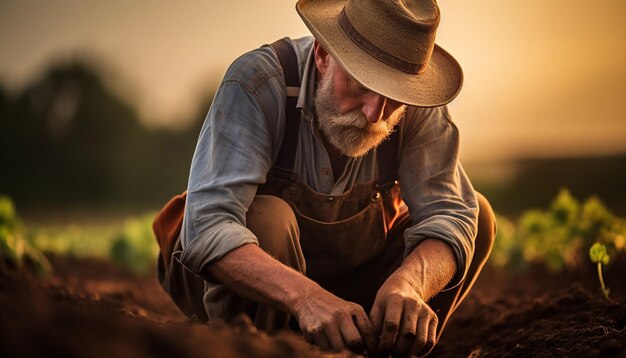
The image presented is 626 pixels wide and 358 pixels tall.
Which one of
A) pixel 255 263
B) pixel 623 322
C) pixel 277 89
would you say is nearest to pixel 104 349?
pixel 255 263

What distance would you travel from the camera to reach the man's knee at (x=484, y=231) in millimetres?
3102

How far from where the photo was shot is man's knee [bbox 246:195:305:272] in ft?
8.78

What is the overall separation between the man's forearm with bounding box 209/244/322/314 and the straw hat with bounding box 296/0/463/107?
648 mm

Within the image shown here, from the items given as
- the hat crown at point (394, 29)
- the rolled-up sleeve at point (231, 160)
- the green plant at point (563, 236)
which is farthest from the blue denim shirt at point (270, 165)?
the green plant at point (563, 236)

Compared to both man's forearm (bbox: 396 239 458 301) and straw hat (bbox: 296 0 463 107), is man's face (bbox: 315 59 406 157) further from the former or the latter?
man's forearm (bbox: 396 239 458 301)

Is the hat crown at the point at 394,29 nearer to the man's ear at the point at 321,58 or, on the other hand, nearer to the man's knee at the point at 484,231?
the man's ear at the point at 321,58

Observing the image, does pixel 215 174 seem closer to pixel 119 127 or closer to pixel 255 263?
pixel 255 263

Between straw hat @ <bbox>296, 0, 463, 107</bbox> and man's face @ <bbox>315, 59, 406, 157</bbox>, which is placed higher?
straw hat @ <bbox>296, 0, 463, 107</bbox>

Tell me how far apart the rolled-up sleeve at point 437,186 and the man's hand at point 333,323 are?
55 centimetres

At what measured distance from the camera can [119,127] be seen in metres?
14.7

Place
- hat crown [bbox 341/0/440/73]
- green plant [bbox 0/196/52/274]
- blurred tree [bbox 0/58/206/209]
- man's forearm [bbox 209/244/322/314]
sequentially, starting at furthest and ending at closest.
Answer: blurred tree [bbox 0/58/206/209], green plant [bbox 0/196/52/274], hat crown [bbox 341/0/440/73], man's forearm [bbox 209/244/322/314]

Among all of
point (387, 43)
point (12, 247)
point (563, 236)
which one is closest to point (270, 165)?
point (387, 43)

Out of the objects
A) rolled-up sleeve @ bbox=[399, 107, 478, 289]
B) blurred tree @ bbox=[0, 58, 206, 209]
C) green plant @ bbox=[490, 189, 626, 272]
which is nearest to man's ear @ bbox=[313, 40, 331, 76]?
rolled-up sleeve @ bbox=[399, 107, 478, 289]

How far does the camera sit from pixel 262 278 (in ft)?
8.05
